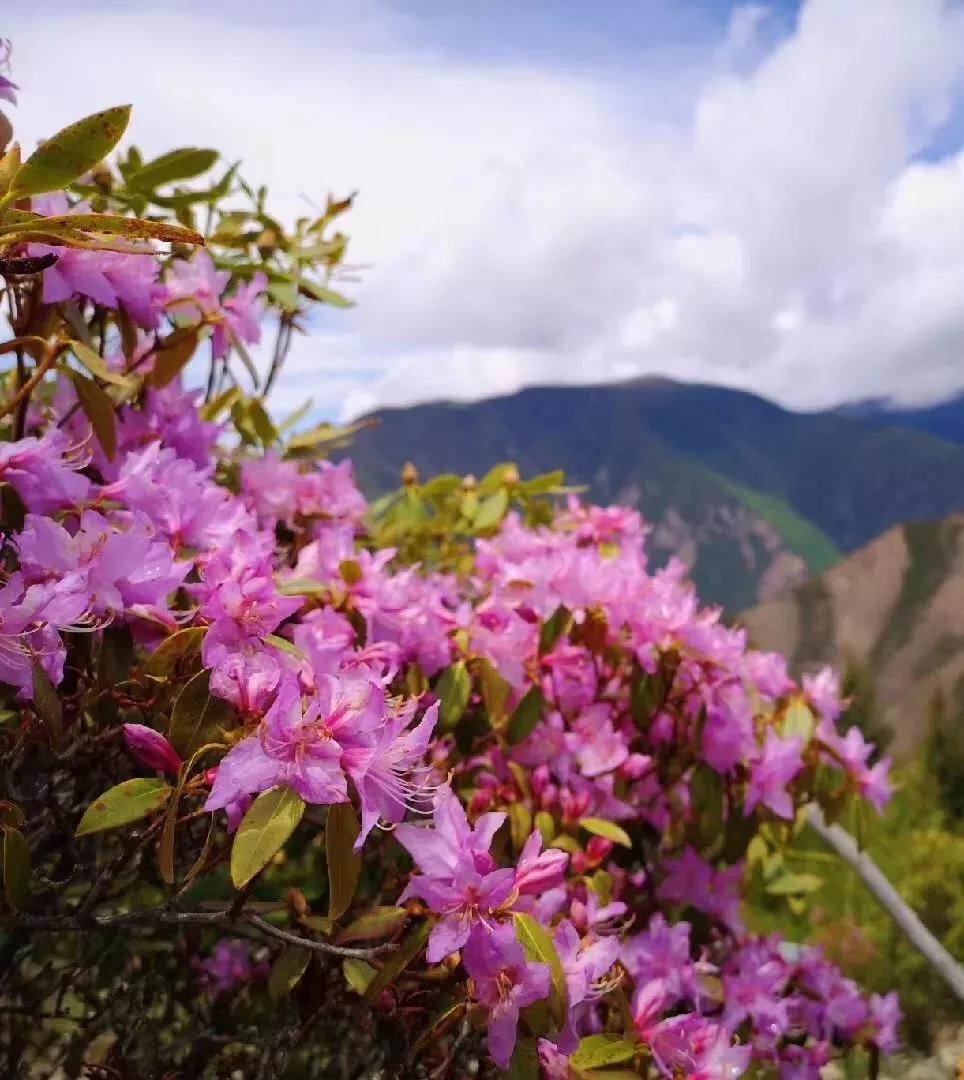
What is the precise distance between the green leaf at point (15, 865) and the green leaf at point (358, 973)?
12.8 inches

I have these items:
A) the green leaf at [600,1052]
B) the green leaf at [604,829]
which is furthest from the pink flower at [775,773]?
the green leaf at [600,1052]

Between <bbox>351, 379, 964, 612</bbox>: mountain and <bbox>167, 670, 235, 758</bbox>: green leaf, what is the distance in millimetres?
147226

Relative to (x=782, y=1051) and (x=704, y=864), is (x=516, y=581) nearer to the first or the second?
(x=704, y=864)

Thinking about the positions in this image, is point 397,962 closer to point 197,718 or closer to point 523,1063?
point 523,1063

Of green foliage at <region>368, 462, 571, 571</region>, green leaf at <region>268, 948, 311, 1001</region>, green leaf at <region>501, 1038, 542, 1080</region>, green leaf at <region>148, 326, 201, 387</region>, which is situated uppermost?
green leaf at <region>148, 326, 201, 387</region>

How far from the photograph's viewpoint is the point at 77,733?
1073 mm

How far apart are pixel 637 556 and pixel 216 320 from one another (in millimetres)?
852

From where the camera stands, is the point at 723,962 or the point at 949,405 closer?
the point at 723,962

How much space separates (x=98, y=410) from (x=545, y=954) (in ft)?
2.42

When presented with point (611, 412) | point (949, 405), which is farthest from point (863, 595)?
point (949, 405)

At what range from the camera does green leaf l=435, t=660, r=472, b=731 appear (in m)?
1.37

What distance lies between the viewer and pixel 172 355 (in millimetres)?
1312

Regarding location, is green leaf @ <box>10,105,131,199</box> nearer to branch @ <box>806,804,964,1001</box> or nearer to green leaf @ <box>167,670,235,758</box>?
green leaf @ <box>167,670,235,758</box>

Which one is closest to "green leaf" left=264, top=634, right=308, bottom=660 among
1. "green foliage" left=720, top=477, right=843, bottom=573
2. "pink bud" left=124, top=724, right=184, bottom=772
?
"pink bud" left=124, top=724, right=184, bottom=772
